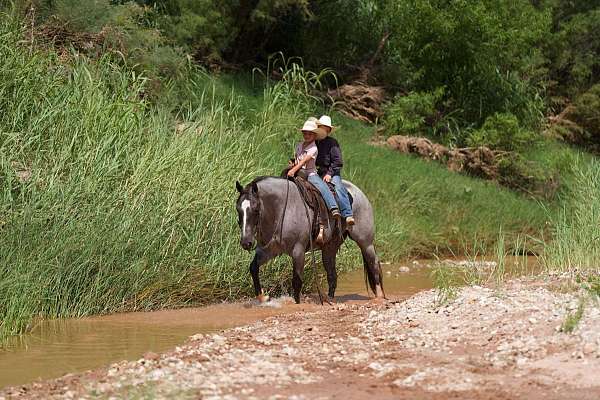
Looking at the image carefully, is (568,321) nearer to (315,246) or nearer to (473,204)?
(315,246)

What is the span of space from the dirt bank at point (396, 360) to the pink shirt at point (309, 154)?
10.9ft

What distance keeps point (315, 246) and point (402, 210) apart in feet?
26.3

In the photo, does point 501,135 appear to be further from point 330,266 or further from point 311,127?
point 311,127

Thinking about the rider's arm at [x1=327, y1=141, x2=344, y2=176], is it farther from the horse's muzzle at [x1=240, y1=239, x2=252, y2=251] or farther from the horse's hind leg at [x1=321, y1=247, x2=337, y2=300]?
the horse's muzzle at [x1=240, y1=239, x2=252, y2=251]

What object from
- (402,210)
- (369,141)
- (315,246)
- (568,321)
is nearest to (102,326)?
(315,246)

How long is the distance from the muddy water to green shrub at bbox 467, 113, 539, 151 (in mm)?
13251

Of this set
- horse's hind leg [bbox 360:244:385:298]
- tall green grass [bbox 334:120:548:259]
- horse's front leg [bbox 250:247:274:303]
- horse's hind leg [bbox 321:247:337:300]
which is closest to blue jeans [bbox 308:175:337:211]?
horse's hind leg [bbox 321:247:337:300]

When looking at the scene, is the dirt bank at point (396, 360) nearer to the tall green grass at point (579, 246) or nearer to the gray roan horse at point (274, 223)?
the tall green grass at point (579, 246)

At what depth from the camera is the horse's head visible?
1238 cm

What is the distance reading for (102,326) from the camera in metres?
11.2

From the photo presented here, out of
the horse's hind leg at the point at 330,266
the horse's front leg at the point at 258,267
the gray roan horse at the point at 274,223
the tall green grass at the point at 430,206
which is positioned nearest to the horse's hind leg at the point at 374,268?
the horse's hind leg at the point at 330,266

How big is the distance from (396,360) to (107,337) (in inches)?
132

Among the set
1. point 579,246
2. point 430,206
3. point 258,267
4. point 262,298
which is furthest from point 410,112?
point 262,298

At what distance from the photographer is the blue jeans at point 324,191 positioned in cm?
1341
